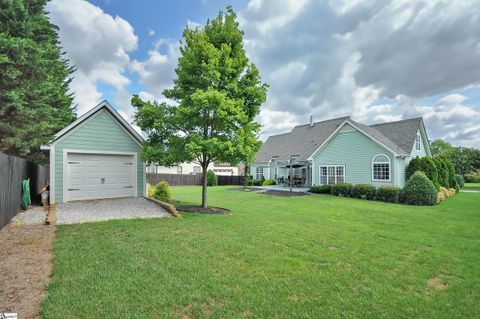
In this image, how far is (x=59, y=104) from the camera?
56.3ft

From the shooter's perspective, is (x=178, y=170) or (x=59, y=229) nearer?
(x=59, y=229)

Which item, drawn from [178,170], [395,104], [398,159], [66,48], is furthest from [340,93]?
[178,170]

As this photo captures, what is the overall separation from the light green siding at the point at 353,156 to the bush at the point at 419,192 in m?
3.29

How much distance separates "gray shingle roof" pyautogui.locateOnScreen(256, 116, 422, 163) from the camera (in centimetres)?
2008

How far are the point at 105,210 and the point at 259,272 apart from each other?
7.21 meters

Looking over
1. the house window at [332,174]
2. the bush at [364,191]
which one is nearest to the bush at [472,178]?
the house window at [332,174]

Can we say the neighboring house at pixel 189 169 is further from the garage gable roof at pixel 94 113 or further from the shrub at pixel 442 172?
the shrub at pixel 442 172

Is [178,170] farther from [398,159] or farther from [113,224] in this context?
[113,224]

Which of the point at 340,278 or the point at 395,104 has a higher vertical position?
the point at 395,104

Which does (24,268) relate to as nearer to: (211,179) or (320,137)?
(320,137)

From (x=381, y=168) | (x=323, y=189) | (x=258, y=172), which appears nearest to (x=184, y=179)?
(x=258, y=172)

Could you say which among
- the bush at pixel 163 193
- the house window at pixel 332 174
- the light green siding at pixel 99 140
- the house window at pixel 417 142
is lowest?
the bush at pixel 163 193

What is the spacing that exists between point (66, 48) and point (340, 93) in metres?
21.6

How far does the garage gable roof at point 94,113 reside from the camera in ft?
34.1
